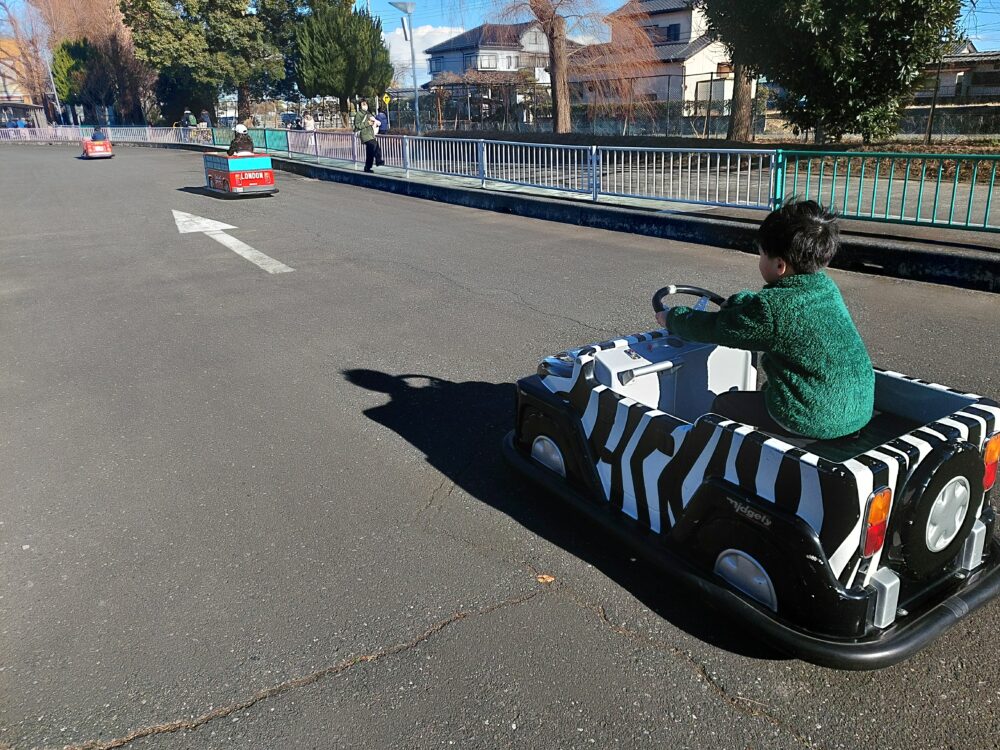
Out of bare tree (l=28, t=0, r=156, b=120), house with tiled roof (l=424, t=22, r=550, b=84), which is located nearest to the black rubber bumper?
bare tree (l=28, t=0, r=156, b=120)

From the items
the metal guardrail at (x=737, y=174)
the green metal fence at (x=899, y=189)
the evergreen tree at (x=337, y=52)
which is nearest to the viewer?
the green metal fence at (x=899, y=189)

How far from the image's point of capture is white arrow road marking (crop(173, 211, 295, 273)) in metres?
9.36

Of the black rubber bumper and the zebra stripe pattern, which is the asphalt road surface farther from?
the zebra stripe pattern

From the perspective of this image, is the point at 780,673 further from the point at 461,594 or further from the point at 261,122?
the point at 261,122

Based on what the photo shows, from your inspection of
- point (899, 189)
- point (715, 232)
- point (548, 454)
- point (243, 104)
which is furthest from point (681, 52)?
point (548, 454)

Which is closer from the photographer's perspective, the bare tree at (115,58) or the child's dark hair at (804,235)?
the child's dark hair at (804,235)

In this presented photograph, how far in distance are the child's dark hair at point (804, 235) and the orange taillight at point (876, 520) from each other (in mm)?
816

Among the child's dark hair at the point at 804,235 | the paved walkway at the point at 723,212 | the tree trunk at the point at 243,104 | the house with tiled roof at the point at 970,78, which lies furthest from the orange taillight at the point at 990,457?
the tree trunk at the point at 243,104

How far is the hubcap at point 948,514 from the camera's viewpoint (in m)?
2.47

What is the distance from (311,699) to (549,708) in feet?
2.52

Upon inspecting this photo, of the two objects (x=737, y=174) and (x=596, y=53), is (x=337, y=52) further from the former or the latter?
(x=737, y=174)

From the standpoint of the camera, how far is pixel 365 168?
1972cm

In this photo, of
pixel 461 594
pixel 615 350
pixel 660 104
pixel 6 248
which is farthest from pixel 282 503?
pixel 660 104

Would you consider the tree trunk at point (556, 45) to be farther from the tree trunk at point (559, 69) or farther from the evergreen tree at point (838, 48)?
the evergreen tree at point (838, 48)
